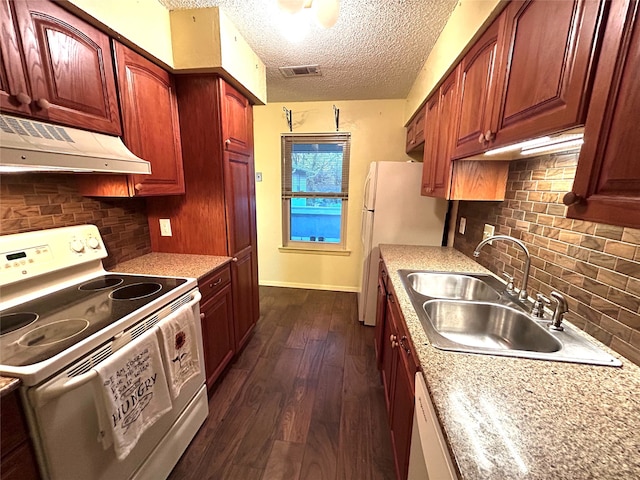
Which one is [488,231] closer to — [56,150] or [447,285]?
[447,285]

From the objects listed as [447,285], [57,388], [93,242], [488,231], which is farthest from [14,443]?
[488,231]

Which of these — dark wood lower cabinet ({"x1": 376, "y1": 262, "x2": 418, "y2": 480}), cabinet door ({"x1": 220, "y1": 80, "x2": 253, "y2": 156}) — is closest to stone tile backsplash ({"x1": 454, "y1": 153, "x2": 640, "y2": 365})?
dark wood lower cabinet ({"x1": 376, "y1": 262, "x2": 418, "y2": 480})

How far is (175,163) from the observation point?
1778 mm

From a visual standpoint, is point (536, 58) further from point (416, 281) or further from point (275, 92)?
point (275, 92)

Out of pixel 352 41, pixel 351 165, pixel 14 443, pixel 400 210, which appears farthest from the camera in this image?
pixel 351 165

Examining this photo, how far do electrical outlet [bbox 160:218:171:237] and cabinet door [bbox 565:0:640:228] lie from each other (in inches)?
87.7

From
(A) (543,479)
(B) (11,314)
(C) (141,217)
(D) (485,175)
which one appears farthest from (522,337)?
(C) (141,217)

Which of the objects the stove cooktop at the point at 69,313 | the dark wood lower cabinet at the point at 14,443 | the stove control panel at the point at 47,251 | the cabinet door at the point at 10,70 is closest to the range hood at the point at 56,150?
the cabinet door at the point at 10,70

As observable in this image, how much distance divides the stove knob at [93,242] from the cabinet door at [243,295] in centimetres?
80

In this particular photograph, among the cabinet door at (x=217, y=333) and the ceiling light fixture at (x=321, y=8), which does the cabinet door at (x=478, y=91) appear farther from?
the cabinet door at (x=217, y=333)

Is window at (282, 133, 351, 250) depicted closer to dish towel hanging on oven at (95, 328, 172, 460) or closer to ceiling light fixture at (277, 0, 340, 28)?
ceiling light fixture at (277, 0, 340, 28)

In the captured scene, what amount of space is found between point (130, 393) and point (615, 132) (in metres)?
1.69

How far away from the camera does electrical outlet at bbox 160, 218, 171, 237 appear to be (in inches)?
77.6

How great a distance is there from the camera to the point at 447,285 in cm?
166
